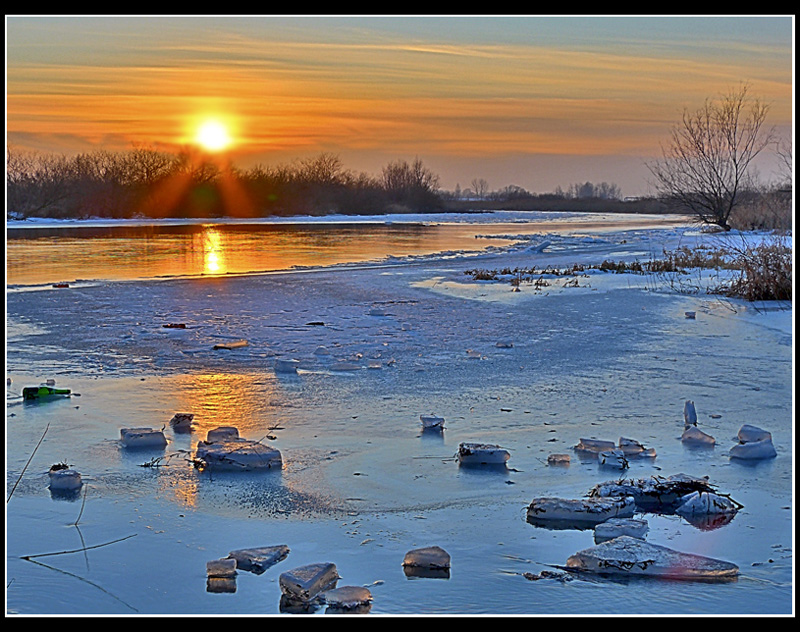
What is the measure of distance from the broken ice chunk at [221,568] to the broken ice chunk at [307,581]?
203 mm

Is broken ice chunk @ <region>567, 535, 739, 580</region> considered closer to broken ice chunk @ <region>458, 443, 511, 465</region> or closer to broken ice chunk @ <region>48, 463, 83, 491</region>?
broken ice chunk @ <region>458, 443, 511, 465</region>

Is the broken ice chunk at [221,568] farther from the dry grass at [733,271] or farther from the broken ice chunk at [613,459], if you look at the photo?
the dry grass at [733,271]

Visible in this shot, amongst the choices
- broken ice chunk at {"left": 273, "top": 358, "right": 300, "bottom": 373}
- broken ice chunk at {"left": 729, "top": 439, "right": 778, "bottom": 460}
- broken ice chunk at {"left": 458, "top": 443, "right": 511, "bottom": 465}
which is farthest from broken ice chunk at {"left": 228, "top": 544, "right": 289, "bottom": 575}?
broken ice chunk at {"left": 273, "top": 358, "right": 300, "bottom": 373}

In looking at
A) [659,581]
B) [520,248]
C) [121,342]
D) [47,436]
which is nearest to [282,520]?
[659,581]

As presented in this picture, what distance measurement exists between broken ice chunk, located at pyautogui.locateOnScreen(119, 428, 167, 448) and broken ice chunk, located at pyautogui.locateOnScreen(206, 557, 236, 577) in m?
1.86

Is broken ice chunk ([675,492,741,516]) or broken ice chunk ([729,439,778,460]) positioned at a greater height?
broken ice chunk ([729,439,778,460])

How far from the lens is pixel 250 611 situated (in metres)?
2.95

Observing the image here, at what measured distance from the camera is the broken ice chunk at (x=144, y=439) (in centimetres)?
496

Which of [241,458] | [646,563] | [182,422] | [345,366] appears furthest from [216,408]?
[646,563]

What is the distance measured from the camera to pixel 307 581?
3037 mm

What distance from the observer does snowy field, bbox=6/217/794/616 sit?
3141 millimetres

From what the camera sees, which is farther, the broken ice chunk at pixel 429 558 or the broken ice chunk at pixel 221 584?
the broken ice chunk at pixel 429 558

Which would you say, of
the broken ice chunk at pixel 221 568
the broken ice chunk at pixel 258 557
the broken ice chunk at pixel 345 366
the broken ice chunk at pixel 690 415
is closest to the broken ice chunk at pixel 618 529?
the broken ice chunk at pixel 258 557
